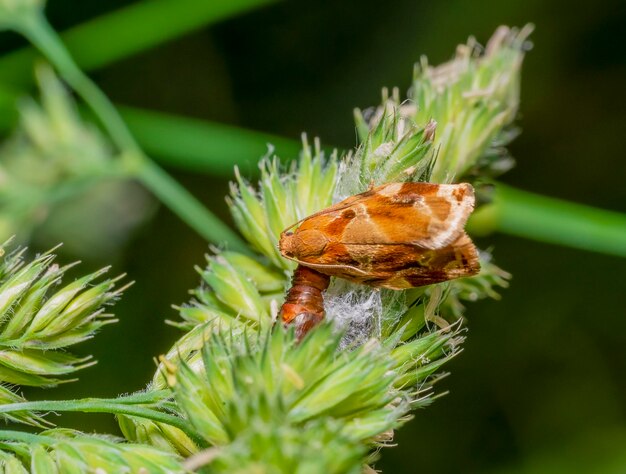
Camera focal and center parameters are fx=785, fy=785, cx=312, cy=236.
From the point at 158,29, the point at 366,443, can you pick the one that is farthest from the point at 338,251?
the point at 158,29

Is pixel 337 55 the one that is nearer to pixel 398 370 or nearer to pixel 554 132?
pixel 554 132

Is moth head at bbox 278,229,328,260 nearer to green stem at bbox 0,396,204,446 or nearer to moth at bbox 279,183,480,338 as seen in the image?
moth at bbox 279,183,480,338

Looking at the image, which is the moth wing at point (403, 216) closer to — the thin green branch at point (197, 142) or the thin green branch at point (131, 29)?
the thin green branch at point (197, 142)

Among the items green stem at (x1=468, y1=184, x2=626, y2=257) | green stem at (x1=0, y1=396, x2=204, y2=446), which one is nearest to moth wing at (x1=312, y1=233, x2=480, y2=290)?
green stem at (x1=0, y1=396, x2=204, y2=446)

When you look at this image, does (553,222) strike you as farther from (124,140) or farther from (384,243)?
(124,140)

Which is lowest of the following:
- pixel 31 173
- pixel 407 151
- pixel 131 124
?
pixel 407 151

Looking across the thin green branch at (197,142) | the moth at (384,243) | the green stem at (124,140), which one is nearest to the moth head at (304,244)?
the moth at (384,243)
